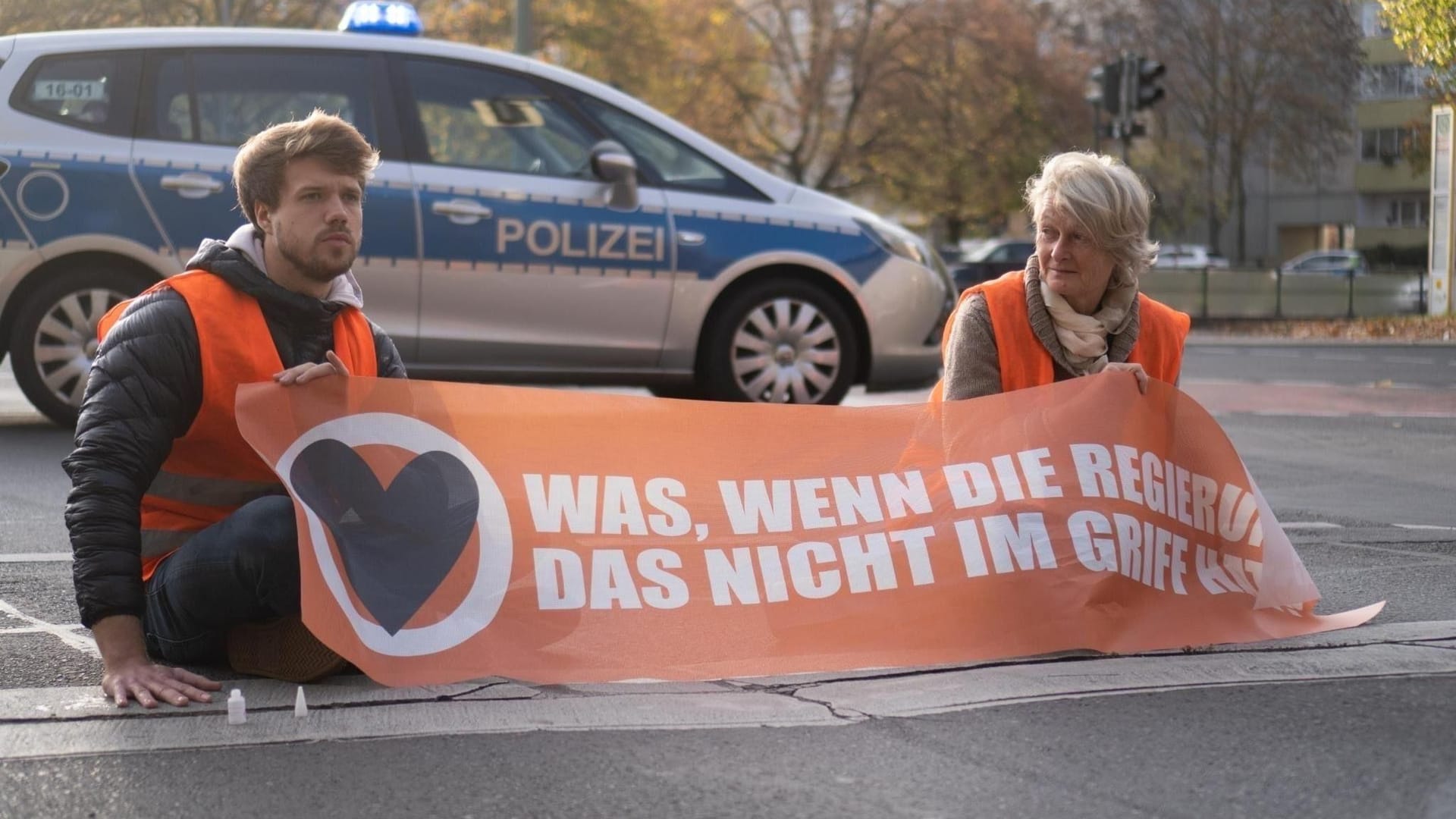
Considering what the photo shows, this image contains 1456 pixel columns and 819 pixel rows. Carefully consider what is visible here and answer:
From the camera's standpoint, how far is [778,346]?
8984 millimetres

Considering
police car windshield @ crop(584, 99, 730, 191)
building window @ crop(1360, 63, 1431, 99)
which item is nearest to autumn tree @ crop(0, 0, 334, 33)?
police car windshield @ crop(584, 99, 730, 191)

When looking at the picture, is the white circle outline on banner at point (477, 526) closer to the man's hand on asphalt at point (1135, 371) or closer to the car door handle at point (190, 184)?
the man's hand on asphalt at point (1135, 371)

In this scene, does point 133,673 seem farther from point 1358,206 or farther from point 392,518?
point 1358,206

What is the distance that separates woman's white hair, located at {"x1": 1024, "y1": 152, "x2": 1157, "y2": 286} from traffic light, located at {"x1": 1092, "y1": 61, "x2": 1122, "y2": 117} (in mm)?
16218

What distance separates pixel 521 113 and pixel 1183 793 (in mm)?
6342

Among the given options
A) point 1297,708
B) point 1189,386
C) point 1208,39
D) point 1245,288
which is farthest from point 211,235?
point 1208,39

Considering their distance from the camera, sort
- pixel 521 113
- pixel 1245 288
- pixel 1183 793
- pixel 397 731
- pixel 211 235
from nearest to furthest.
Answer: pixel 1183 793, pixel 397 731, pixel 211 235, pixel 521 113, pixel 1245 288

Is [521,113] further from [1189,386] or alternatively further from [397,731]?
[1189,386]

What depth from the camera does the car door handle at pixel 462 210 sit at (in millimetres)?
8453

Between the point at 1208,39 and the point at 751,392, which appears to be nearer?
the point at 751,392

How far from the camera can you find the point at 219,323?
3.84m

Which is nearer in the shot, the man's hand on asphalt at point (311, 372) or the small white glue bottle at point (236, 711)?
the small white glue bottle at point (236, 711)

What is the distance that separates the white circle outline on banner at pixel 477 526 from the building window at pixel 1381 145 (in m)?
68.7

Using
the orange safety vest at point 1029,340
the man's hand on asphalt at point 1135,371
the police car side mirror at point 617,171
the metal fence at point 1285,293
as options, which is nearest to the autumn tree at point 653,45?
the metal fence at point 1285,293
